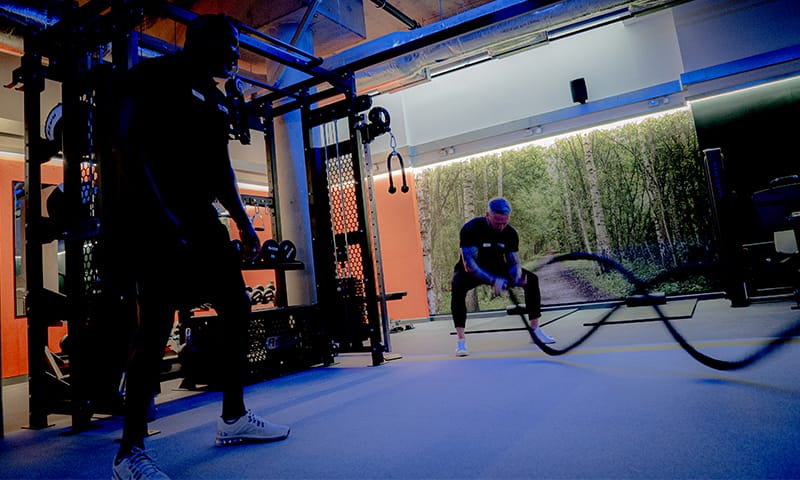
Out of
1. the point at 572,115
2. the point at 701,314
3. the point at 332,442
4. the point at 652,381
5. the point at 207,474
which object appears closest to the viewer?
the point at 207,474

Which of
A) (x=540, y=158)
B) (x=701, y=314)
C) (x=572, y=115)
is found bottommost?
(x=701, y=314)

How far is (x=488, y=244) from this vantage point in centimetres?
383

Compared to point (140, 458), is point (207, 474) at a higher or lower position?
lower

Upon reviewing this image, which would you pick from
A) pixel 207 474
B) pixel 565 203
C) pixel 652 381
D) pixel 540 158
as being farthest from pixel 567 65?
pixel 207 474

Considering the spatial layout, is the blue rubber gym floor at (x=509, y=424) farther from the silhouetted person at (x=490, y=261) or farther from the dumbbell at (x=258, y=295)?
the dumbbell at (x=258, y=295)

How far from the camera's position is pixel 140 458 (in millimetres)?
1384

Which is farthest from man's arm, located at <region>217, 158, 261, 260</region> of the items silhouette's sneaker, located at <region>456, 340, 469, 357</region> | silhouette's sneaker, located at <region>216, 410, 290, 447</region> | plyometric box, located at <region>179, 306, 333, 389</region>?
silhouette's sneaker, located at <region>456, 340, 469, 357</region>

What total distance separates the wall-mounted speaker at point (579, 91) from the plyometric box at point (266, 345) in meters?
5.01

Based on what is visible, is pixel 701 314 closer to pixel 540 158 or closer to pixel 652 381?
pixel 652 381

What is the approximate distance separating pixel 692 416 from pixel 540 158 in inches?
243

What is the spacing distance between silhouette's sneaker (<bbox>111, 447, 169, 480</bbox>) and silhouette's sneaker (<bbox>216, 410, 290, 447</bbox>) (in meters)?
0.37

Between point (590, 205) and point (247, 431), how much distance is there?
645cm

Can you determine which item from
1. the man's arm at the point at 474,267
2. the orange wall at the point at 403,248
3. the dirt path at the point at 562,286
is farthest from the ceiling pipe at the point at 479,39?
the dirt path at the point at 562,286

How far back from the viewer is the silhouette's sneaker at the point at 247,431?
1736mm
